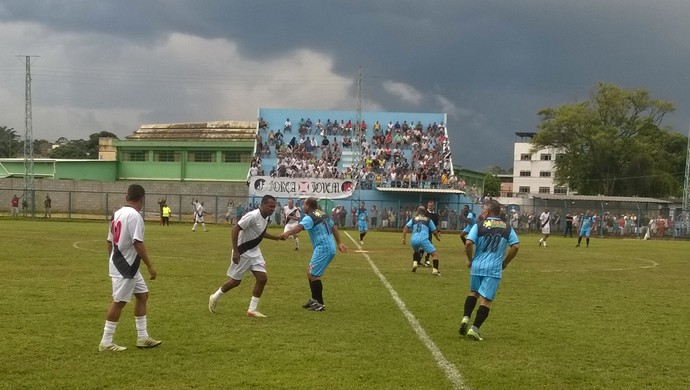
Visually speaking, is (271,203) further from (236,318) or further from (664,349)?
(664,349)

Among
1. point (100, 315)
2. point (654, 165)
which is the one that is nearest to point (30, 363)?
point (100, 315)

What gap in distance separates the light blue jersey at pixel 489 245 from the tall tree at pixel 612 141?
69.3m

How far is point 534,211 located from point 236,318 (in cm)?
4035

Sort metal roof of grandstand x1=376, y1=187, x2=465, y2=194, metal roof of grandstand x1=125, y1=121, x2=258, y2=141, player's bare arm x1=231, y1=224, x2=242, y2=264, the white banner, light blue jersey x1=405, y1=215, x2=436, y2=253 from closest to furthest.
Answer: player's bare arm x1=231, y1=224, x2=242, y2=264
light blue jersey x1=405, y1=215, x2=436, y2=253
metal roof of grandstand x1=376, y1=187, x2=465, y2=194
the white banner
metal roof of grandstand x1=125, y1=121, x2=258, y2=141

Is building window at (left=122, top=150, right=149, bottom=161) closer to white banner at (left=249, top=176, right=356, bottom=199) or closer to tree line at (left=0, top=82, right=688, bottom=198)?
white banner at (left=249, top=176, right=356, bottom=199)

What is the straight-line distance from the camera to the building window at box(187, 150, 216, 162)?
66.4m

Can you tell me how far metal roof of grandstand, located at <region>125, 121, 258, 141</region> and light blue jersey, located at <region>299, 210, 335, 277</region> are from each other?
58.6m

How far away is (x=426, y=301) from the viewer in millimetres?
12445

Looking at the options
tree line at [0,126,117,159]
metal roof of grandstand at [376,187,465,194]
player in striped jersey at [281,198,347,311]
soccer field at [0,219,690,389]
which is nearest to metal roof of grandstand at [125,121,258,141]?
metal roof of grandstand at [376,187,465,194]

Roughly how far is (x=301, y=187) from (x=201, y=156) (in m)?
23.3

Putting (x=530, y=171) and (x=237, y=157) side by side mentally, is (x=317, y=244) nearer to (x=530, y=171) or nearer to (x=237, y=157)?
(x=237, y=157)

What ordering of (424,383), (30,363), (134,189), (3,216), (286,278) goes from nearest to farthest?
(424,383), (30,363), (134,189), (286,278), (3,216)

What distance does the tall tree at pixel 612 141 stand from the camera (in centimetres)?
7388

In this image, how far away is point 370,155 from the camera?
5394 cm
